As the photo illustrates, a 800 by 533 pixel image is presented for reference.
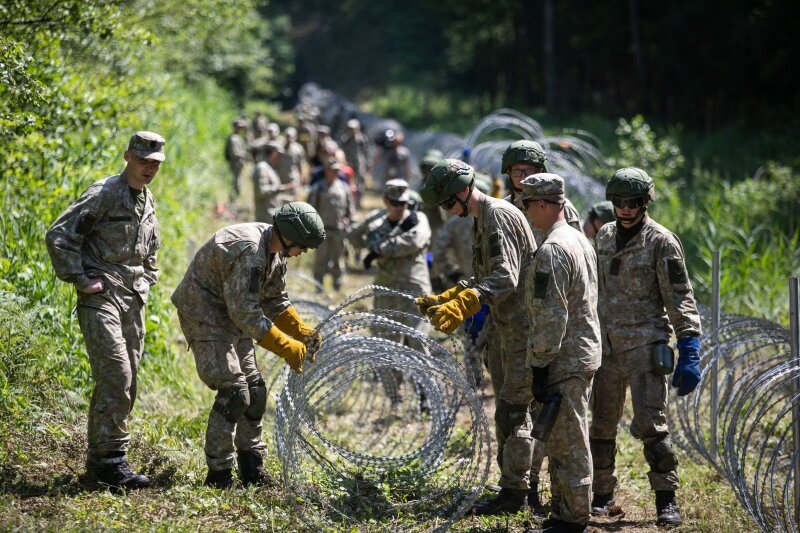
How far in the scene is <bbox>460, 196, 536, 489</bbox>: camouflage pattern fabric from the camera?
5773 millimetres

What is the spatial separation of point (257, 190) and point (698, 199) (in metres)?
8.04

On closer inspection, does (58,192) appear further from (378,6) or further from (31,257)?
(378,6)

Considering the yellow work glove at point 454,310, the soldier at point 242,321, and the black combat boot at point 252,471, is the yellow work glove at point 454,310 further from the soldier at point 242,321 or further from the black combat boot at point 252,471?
the black combat boot at point 252,471

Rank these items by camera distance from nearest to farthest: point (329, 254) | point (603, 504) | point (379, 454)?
1. point (603, 504)
2. point (379, 454)
3. point (329, 254)

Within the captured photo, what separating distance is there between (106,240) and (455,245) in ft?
13.0

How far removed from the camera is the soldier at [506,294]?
5758 mm

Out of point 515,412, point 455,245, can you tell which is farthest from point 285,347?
point 455,245

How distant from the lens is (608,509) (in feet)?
20.2

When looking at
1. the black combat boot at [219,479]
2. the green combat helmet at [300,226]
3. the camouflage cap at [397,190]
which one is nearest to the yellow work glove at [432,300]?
the green combat helmet at [300,226]

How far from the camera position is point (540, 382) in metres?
5.35

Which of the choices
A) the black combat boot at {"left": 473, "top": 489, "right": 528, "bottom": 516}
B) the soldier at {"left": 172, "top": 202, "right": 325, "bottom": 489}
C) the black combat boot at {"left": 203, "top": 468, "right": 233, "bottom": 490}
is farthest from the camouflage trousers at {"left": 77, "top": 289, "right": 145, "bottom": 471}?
the black combat boot at {"left": 473, "top": 489, "right": 528, "bottom": 516}

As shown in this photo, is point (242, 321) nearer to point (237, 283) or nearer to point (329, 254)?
point (237, 283)

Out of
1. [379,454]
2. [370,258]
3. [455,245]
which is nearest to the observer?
[379,454]

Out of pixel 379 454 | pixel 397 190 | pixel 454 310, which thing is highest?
pixel 397 190
